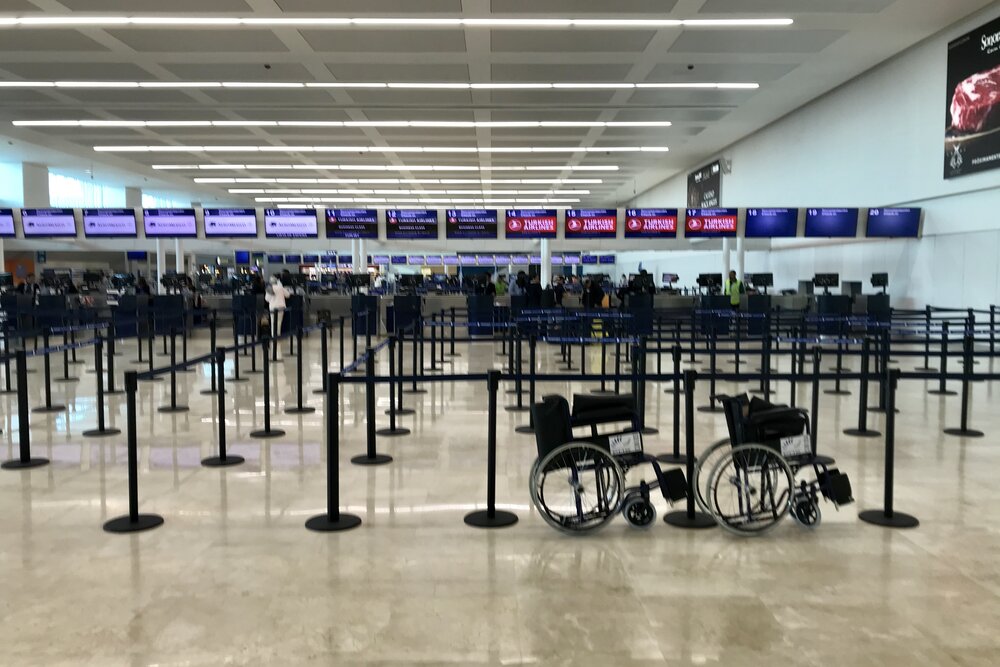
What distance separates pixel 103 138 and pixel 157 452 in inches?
741

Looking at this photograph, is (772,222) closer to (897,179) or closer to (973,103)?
(897,179)

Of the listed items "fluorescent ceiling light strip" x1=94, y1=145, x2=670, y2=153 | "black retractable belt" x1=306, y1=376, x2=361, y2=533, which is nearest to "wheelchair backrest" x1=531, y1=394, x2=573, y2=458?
"black retractable belt" x1=306, y1=376, x2=361, y2=533

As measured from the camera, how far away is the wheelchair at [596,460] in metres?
4.71

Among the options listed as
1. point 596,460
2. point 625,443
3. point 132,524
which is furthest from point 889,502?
point 132,524

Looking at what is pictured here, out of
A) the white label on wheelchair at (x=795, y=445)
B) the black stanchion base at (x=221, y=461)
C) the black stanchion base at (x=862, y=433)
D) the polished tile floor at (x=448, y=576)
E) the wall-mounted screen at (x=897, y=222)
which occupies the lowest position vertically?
the polished tile floor at (x=448, y=576)

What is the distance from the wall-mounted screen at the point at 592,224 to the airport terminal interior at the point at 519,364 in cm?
9

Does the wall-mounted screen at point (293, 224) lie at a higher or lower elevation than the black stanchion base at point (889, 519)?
higher

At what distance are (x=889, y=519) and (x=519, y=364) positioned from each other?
14.6 ft

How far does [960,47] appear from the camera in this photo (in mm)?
13844

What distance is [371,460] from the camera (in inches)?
265

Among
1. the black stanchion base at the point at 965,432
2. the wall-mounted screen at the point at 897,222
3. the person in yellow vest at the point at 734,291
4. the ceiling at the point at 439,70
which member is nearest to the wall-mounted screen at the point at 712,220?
the person in yellow vest at the point at 734,291

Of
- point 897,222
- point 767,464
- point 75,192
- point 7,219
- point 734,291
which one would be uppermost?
point 75,192

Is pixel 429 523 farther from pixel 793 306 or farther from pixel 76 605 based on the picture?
pixel 793 306

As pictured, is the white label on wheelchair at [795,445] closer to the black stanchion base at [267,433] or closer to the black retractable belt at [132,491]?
the black retractable belt at [132,491]
